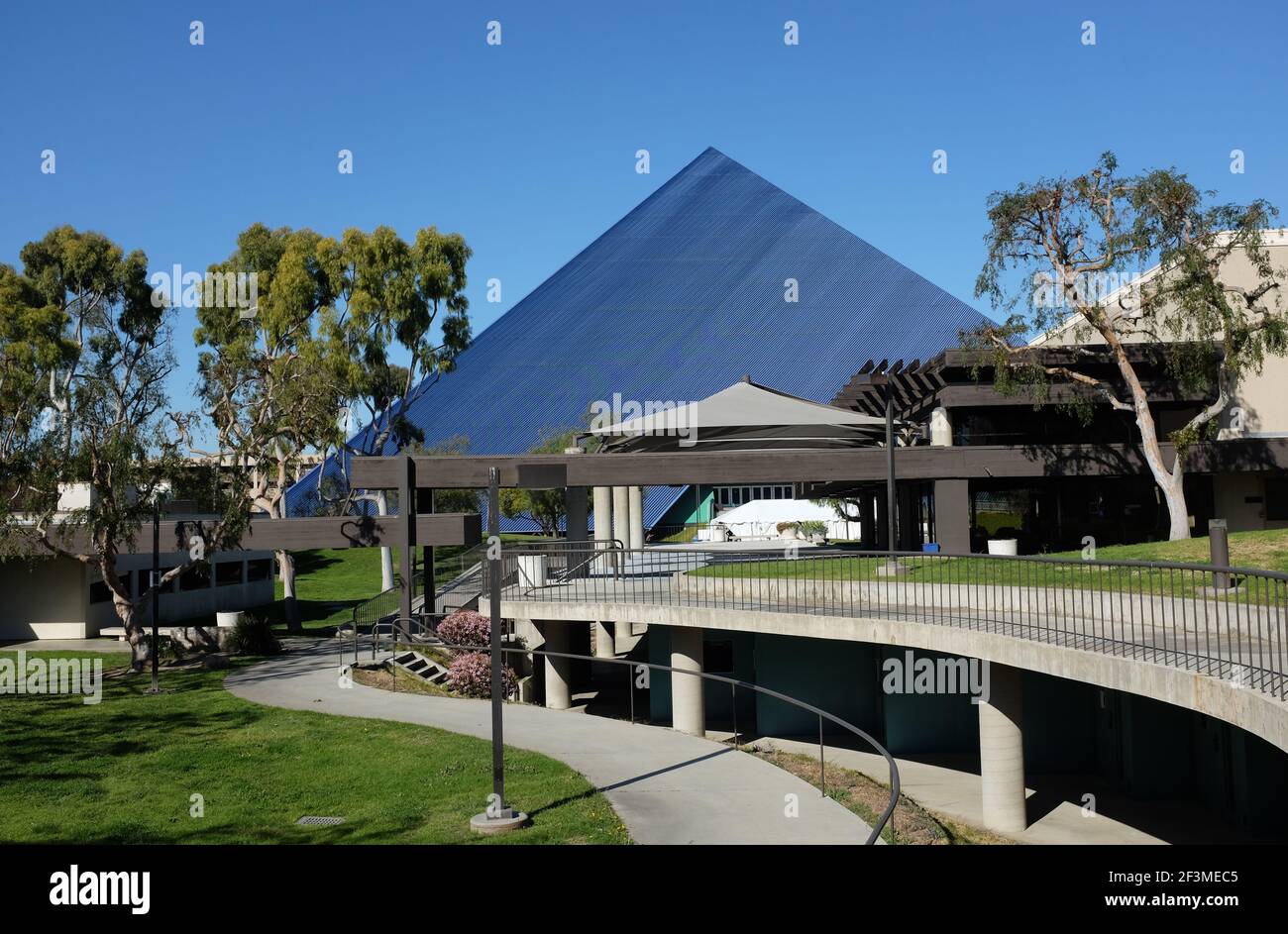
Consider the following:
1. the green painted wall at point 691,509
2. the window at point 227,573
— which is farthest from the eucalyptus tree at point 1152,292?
the green painted wall at point 691,509

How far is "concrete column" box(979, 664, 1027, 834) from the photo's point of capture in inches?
632

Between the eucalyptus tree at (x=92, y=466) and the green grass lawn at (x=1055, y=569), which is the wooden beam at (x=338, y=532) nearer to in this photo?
the eucalyptus tree at (x=92, y=466)

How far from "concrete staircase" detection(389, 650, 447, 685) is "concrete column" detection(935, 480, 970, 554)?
12.0 metres

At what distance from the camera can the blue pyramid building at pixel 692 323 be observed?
125500mm

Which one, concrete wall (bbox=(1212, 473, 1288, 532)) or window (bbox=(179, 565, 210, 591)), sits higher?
concrete wall (bbox=(1212, 473, 1288, 532))

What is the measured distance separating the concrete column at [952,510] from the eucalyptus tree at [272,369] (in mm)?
15396

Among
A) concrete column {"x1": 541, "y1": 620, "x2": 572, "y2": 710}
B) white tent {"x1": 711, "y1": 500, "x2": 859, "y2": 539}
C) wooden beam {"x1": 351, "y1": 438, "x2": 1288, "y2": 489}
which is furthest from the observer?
white tent {"x1": 711, "y1": 500, "x2": 859, "y2": 539}

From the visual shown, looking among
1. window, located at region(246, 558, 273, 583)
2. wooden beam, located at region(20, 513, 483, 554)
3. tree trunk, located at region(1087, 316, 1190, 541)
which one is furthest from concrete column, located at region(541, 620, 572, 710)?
window, located at region(246, 558, 273, 583)

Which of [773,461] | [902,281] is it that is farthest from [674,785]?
[902,281]

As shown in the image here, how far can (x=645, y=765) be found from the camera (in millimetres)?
15117

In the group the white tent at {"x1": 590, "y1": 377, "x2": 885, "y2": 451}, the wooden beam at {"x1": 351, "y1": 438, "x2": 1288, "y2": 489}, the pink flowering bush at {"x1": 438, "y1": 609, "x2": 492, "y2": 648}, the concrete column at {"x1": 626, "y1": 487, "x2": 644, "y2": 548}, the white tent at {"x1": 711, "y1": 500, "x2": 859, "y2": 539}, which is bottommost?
the pink flowering bush at {"x1": 438, "y1": 609, "x2": 492, "y2": 648}

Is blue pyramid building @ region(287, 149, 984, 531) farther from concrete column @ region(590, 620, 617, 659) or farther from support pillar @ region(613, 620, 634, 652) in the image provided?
concrete column @ region(590, 620, 617, 659)
